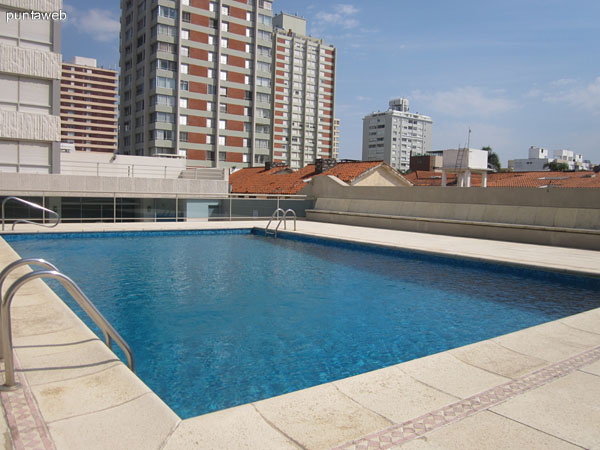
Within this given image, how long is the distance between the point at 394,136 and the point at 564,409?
15784 centimetres

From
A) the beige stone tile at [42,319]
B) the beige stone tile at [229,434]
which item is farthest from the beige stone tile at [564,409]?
the beige stone tile at [42,319]

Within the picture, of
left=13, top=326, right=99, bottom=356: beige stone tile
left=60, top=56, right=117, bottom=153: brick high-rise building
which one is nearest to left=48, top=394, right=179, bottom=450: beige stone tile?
left=13, top=326, right=99, bottom=356: beige stone tile

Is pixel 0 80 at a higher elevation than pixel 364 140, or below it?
below

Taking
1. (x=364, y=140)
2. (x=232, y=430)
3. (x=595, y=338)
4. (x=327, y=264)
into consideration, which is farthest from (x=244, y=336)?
(x=364, y=140)

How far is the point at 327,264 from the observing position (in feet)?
40.0

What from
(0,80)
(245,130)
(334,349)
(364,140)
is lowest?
(334,349)

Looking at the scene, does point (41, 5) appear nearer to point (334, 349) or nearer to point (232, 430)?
point (334, 349)

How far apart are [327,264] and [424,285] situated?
3120 mm

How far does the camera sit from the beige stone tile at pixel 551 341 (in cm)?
455

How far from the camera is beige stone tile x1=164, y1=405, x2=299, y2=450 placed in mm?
2715

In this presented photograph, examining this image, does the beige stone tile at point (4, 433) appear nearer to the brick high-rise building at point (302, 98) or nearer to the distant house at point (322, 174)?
the distant house at point (322, 174)

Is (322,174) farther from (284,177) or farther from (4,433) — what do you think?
(4,433)

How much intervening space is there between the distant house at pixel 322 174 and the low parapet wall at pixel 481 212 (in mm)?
8456

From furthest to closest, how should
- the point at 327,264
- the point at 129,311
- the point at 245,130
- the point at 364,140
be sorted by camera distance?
1. the point at 364,140
2. the point at 245,130
3. the point at 327,264
4. the point at 129,311
